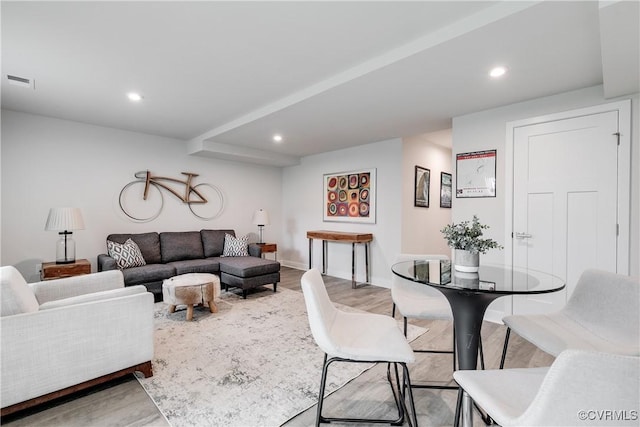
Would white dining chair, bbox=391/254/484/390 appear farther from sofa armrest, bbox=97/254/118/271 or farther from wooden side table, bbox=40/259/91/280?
wooden side table, bbox=40/259/91/280

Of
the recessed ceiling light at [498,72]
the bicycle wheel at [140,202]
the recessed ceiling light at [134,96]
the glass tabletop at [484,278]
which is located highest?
the recessed ceiling light at [134,96]

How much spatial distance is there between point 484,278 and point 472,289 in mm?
362

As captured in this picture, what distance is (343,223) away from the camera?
532 centimetres

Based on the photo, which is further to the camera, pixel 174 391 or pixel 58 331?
pixel 174 391

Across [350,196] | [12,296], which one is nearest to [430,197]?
[350,196]

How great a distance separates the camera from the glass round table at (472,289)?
1422 mm

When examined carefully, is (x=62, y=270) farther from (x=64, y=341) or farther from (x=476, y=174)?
(x=476, y=174)

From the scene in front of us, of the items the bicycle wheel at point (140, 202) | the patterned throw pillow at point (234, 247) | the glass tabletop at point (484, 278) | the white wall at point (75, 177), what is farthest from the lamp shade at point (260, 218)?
the glass tabletop at point (484, 278)

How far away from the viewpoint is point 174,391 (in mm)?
1871

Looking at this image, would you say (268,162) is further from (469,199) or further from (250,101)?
(469,199)

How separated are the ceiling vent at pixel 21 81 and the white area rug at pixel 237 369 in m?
2.58

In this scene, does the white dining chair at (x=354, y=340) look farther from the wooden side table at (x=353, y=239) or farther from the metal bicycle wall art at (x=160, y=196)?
the metal bicycle wall art at (x=160, y=196)

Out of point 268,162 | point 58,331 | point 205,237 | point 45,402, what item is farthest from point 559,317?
point 268,162

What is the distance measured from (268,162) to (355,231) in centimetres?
228
